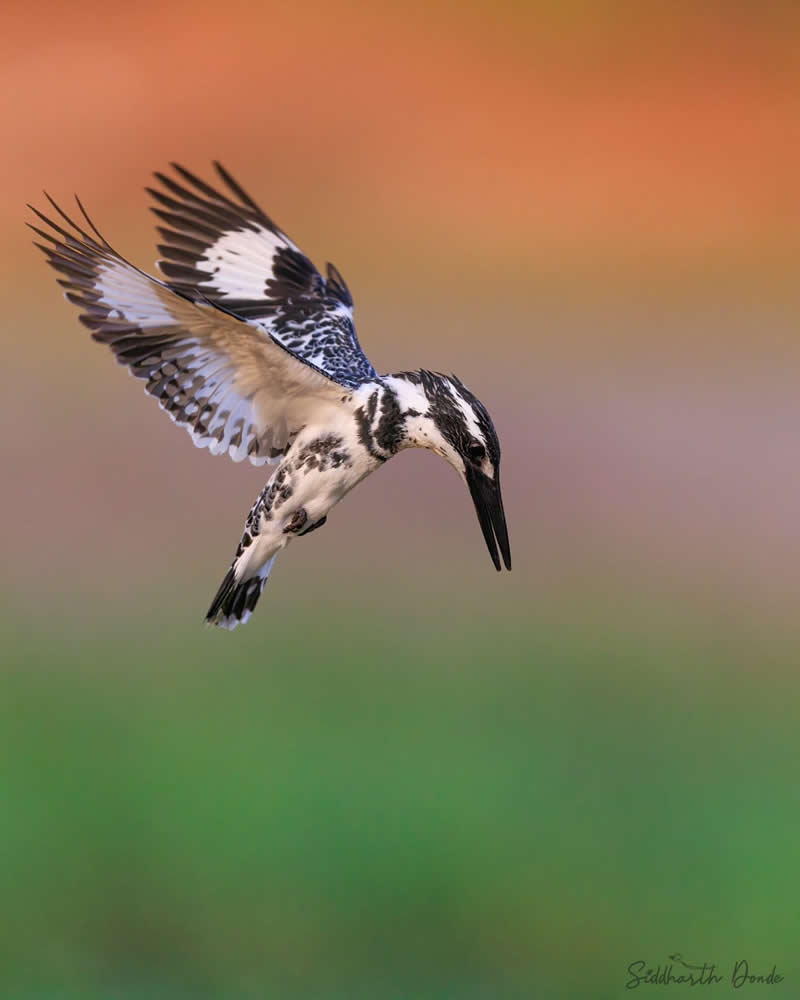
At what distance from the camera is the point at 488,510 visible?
80.8 inches

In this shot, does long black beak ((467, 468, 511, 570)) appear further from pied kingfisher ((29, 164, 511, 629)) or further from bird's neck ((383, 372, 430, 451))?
bird's neck ((383, 372, 430, 451))

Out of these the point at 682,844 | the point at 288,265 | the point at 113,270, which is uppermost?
the point at 288,265

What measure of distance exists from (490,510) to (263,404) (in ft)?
1.64

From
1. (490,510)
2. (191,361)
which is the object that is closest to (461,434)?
(490,510)

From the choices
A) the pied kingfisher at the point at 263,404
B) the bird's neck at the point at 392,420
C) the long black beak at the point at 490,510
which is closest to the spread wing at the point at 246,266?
the pied kingfisher at the point at 263,404

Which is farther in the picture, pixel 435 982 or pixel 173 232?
pixel 435 982

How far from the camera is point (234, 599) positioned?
8.26 ft

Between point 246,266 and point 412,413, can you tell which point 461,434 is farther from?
point 246,266

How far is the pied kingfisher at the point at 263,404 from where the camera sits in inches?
83.4

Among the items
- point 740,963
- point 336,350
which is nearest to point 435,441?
point 336,350

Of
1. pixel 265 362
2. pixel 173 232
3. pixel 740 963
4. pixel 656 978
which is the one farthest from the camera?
pixel 740 963

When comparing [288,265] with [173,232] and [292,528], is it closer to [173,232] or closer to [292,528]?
[173,232]

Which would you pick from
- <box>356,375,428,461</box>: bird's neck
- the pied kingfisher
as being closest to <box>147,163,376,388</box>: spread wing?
the pied kingfisher

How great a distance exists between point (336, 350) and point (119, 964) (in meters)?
3.38
